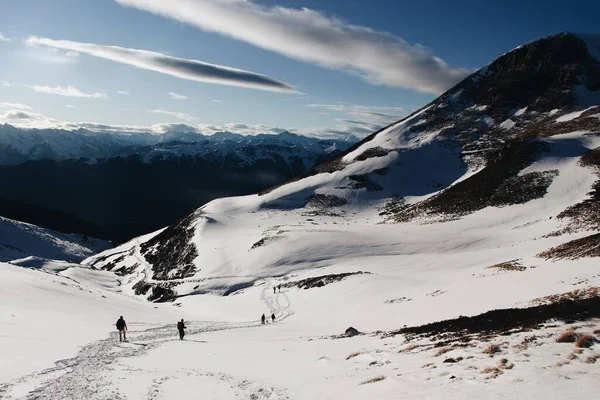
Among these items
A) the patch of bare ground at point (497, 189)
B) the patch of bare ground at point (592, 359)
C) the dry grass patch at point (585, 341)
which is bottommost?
the patch of bare ground at point (592, 359)

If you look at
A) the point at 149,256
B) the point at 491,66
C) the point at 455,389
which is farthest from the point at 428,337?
the point at 491,66

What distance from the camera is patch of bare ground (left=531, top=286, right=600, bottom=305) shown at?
1745cm

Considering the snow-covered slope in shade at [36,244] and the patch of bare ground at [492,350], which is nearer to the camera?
the patch of bare ground at [492,350]

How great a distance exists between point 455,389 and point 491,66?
197985 mm

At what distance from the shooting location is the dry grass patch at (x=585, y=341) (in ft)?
38.5

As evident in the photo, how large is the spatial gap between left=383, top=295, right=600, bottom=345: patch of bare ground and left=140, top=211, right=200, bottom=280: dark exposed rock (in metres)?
66.1

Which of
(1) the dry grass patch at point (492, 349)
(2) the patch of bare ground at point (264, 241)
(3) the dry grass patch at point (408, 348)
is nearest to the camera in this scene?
(1) the dry grass patch at point (492, 349)

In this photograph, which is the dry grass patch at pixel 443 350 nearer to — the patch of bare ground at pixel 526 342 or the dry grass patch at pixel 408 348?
the dry grass patch at pixel 408 348

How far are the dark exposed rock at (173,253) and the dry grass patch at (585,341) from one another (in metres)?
72.8

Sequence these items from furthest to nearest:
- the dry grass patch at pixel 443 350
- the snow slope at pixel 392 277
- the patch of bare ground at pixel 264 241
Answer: the patch of bare ground at pixel 264 241 → the dry grass patch at pixel 443 350 → the snow slope at pixel 392 277

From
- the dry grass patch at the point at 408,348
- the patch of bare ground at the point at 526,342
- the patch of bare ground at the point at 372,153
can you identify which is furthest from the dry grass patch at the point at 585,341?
the patch of bare ground at the point at 372,153

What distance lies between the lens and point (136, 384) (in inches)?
539

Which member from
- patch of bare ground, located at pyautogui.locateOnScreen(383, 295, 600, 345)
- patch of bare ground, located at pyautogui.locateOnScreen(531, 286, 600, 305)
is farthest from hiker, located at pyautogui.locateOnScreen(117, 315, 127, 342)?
patch of bare ground, located at pyautogui.locateOnScreen(531, 286, 600, 305)

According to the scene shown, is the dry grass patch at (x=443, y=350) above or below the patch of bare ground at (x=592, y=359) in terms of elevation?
below
